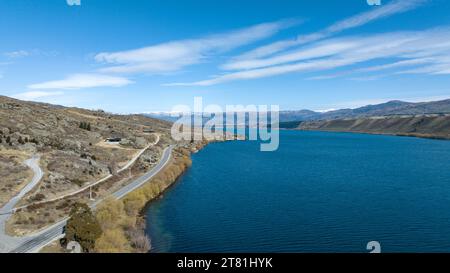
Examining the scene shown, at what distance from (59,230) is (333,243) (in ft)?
100

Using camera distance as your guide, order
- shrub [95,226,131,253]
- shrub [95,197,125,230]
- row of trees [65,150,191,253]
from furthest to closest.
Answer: shrub [95,197,125,230] < row of trees [65,150,191,253] < shrub [95,226,131,253]

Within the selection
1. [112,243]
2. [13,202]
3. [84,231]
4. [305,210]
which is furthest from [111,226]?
[305,210]

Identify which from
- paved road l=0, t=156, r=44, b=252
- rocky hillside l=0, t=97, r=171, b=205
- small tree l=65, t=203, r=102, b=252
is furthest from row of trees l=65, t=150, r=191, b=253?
rocky hillside l=0, t=97, r=171, b=205

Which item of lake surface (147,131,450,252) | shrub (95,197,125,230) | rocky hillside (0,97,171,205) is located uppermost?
rocky hillside (0,97,171,205)

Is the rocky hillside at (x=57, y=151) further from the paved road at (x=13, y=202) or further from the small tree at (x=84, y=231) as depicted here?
the small tree at (x=84, y=231)

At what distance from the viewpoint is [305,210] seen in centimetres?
5534

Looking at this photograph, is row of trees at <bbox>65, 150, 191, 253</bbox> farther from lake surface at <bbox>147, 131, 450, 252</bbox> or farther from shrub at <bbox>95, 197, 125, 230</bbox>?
lake surface at <bbox>147, 131, 450, 252</bbox>

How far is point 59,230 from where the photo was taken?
133ft

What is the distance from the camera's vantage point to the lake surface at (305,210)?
42250 millimetres

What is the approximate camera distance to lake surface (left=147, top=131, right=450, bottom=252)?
42.2m

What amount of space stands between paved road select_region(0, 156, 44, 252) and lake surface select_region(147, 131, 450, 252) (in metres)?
14.6
